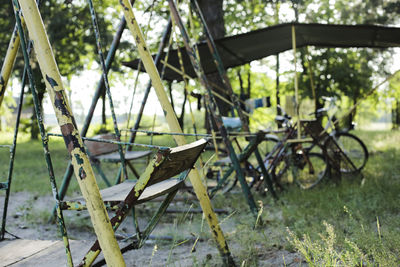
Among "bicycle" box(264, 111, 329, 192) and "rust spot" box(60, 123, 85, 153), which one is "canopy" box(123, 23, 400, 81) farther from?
"rust spot" box(60, 123, 85, 153)

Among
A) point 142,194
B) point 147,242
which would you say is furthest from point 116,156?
point 142,194

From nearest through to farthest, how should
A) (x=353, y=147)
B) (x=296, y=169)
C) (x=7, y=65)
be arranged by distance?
(x=7, y=65) → (x=296, y=169) → (x=353, y=147)

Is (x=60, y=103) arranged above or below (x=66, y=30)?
below

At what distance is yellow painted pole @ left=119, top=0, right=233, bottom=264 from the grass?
27 cm

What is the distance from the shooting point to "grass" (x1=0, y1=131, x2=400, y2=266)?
237 cm

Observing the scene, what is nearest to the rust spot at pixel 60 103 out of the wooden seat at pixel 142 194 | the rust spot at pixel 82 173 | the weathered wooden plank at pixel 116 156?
the rust spot at pixel 82 173

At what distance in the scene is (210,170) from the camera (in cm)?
643

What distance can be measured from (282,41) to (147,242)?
141 inches

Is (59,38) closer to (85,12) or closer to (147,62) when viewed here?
(85,12)

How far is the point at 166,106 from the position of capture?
2.65m

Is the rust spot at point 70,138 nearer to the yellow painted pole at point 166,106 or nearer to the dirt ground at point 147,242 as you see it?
the dirt ground at point 147,242

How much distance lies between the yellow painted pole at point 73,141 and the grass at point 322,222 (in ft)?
1.71

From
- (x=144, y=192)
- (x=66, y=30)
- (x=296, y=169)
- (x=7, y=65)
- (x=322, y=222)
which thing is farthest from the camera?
(x=66, y=30)

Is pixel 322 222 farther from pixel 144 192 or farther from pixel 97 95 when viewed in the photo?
pixel 97 95
